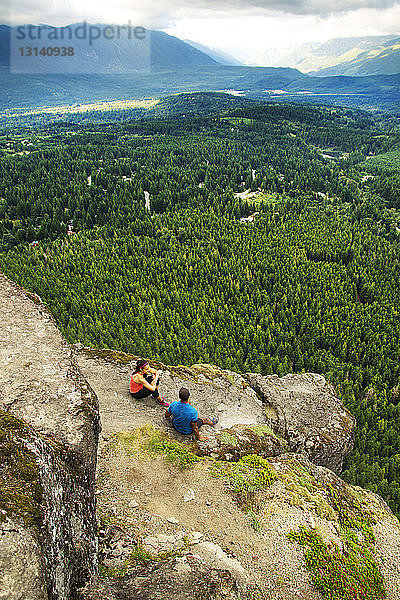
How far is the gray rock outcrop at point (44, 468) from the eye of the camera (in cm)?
551

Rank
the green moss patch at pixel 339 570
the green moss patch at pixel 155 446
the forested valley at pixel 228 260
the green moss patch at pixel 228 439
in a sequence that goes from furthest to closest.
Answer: the forested valley at pixel 228 260 → the green moss patch at pixel 228 439 → the green moss patch at pixel 155 446 → the green moss patch at pixel 339 570

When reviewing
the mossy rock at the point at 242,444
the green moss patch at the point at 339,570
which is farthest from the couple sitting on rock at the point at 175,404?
the green moss patch at the point at 339,570

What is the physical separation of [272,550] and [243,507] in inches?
54.8

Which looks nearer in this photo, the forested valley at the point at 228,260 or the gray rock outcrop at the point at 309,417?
the gray rock outcrop at the point at 309,417

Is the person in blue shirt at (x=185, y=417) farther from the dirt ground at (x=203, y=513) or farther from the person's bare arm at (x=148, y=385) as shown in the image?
the person's bare arm at (x=148, y=385)

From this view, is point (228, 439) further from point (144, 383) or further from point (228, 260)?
point (228, 260)

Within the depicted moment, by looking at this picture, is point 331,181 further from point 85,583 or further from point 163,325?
point 85,583

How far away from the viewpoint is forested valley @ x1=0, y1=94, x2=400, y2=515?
3241 cm

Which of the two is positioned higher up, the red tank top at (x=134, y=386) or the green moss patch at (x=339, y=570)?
the red tank top at (x=134, y=386)

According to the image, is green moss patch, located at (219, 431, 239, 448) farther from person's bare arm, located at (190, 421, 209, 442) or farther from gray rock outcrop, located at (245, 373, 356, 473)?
gray rock outcrop, located at (245, 373, 356, 473)

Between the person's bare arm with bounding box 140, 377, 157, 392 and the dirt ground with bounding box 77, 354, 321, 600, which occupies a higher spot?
the person's bare arm with bounding box 140, 377, 157, 392

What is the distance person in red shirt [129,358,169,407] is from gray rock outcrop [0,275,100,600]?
3651 mm

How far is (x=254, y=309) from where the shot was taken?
39219 mm

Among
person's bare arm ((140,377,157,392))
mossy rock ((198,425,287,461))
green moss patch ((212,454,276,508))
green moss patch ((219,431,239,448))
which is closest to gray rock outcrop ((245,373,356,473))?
mossy rock ((198,425,287,461))
